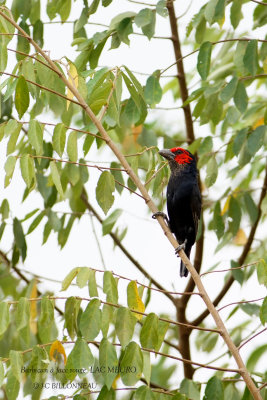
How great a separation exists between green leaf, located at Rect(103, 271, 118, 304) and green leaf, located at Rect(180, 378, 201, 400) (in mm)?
684

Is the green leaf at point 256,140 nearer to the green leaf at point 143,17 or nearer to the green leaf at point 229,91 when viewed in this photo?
the green leaf at point 229,91

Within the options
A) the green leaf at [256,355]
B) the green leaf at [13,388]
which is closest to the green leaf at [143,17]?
the green leaf at [13,388]

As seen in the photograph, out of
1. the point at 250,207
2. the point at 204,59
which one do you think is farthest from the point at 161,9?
the point at 250,207

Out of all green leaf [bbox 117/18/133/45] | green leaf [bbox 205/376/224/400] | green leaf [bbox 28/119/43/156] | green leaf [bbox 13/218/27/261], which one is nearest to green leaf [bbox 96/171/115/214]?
green leaf [bbox 28/119/43/156]

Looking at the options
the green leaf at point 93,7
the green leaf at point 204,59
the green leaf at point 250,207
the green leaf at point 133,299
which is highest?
the green leaf at point 93,7

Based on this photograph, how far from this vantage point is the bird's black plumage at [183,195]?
198 inches

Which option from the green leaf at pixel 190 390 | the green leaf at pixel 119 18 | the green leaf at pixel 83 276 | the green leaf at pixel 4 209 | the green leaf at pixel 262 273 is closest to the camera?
the green leaf at pixel 83 276

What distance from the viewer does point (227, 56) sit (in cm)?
498

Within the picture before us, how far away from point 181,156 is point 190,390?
2193 millimetres

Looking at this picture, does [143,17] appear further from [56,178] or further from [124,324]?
[124,324]

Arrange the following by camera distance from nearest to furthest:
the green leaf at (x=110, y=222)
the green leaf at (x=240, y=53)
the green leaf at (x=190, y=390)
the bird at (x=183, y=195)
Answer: the green leaf at (x=190, y=390) < the green leaf at (x=240, y=53) < the green leaf at (x=110, y=222) < the bird at (x=183, y=195)

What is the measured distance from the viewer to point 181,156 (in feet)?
16.8

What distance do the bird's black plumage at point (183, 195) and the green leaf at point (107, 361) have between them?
2.18 meters

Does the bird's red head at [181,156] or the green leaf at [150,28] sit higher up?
the green leaf at [150,28]
